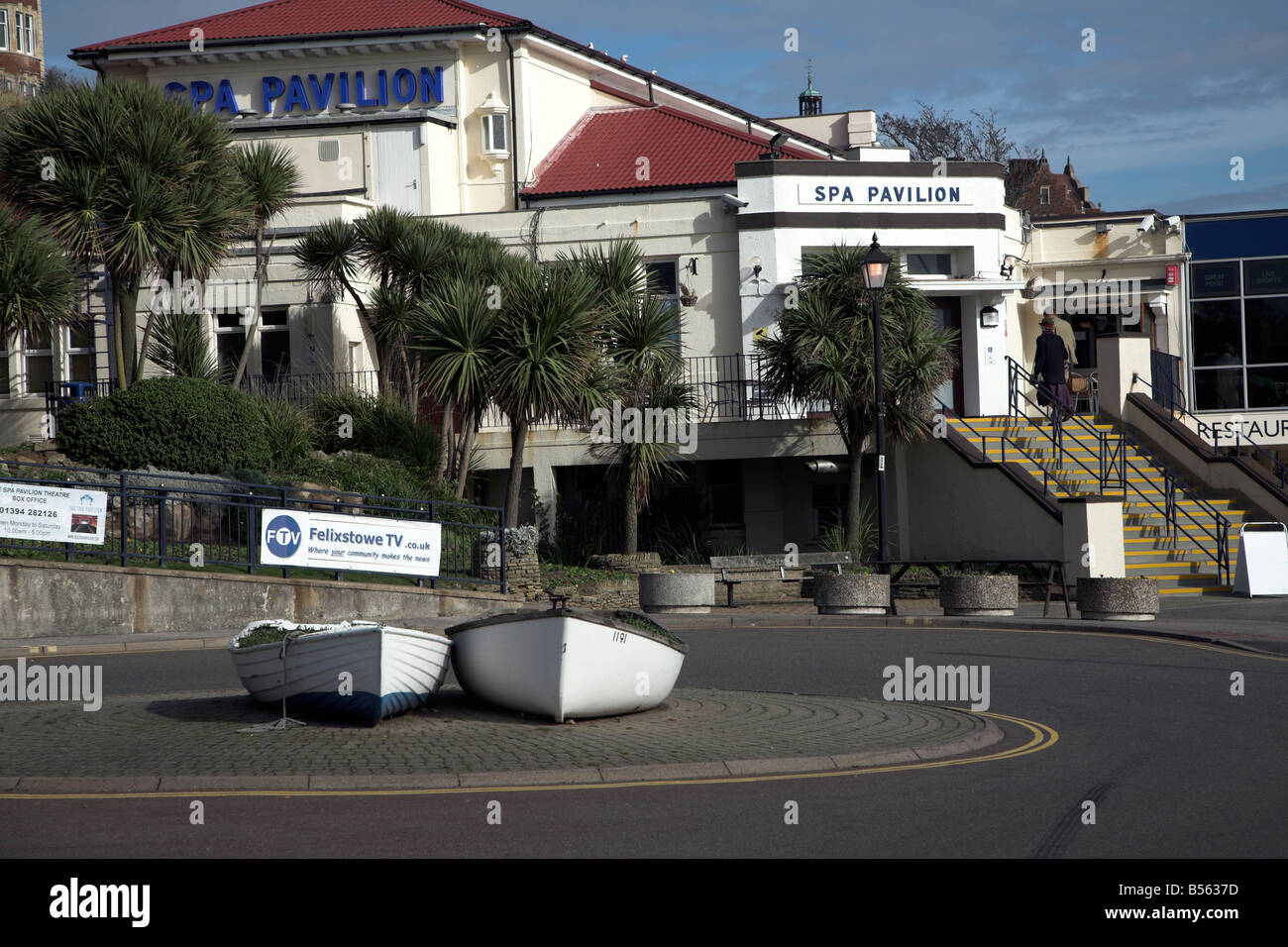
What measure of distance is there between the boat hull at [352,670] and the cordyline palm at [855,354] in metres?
14.6

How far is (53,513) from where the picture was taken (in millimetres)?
18703

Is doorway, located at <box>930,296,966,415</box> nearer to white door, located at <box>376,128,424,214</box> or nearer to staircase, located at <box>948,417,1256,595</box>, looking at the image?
staircase, located at <box>948,417,1256,595</box>

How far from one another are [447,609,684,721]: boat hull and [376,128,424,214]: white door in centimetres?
2364

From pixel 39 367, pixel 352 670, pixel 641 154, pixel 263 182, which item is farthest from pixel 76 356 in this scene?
pixel 352 670

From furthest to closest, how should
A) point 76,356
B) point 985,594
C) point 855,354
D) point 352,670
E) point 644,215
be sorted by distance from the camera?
point 76,356, point 644,215, point 855,354, point 985,594, point 352,670

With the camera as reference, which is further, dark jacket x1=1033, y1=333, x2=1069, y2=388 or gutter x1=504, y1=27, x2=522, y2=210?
gutter x1=504, y1=27, x2=522, y2=210

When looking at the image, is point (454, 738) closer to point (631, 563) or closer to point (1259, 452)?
point (631, 563)

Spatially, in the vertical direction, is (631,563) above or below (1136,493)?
below

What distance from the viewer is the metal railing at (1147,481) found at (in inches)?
910

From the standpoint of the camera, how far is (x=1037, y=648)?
620 inches

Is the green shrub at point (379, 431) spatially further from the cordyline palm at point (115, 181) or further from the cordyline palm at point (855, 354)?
the cordyline palm at point (855, 354)

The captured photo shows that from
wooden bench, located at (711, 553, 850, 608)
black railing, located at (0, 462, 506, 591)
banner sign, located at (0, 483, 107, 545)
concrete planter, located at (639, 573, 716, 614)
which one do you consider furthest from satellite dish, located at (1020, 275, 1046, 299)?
banner sign, located at (0, 483, 107, 545)

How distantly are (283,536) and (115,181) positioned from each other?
296 inches

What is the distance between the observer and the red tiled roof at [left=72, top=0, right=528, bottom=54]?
34312mm
